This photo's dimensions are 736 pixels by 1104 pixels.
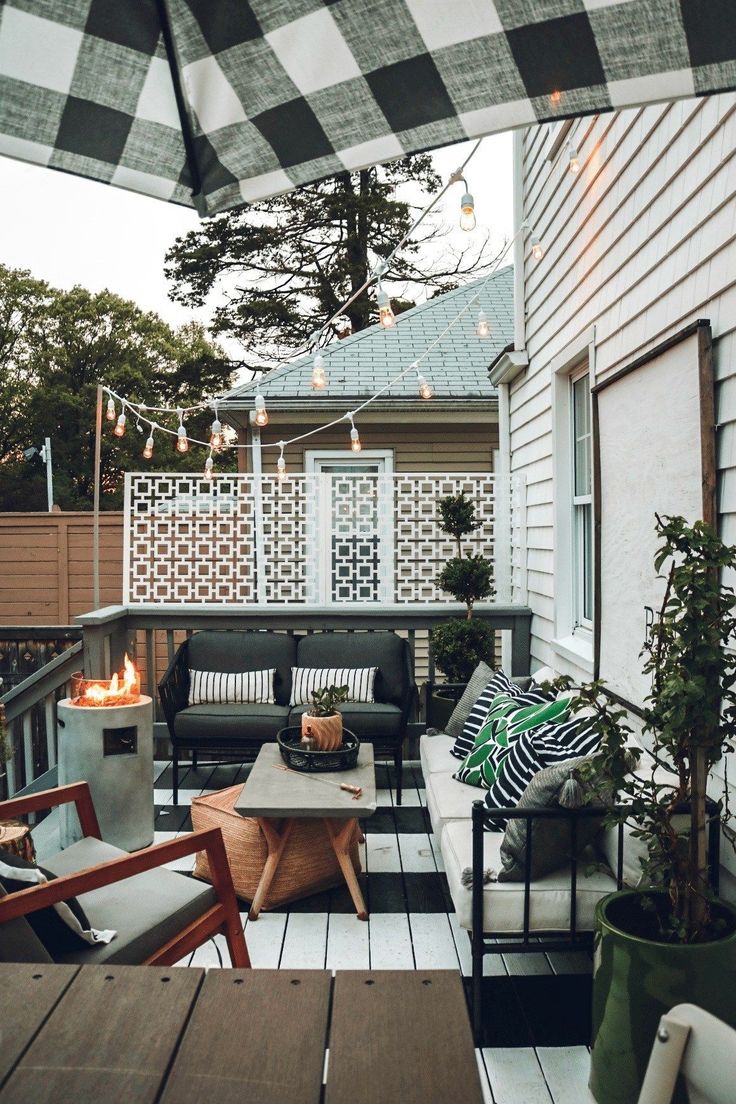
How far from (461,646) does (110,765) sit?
2.31 metres

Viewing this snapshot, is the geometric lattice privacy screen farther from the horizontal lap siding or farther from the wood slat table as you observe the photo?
the wood slat table

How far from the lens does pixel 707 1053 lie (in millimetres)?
1004

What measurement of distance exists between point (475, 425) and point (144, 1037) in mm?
7711

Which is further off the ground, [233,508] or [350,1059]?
[233,508]

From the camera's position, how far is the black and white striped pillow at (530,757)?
3266 millimetres

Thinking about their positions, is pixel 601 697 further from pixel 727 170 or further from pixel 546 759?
pixel 727 170

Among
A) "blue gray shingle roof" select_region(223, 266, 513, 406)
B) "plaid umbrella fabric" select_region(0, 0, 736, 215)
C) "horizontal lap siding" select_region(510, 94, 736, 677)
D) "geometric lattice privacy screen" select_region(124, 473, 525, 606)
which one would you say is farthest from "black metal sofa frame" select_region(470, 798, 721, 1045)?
"blue gray shingle roof" select_region(223, 266, 513, 406)

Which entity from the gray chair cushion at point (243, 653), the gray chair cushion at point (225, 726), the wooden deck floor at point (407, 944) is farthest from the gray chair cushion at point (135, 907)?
the gray chair cushion at point (243, 653)

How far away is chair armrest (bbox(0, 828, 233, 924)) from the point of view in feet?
7.32

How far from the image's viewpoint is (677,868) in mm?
2352

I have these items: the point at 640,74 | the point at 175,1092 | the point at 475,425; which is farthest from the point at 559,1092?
the point at 475,425

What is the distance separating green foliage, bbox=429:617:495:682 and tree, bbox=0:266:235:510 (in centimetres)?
1142

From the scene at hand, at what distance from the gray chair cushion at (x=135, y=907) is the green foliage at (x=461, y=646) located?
2914 mm

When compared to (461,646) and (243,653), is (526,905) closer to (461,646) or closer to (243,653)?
(461,646)
